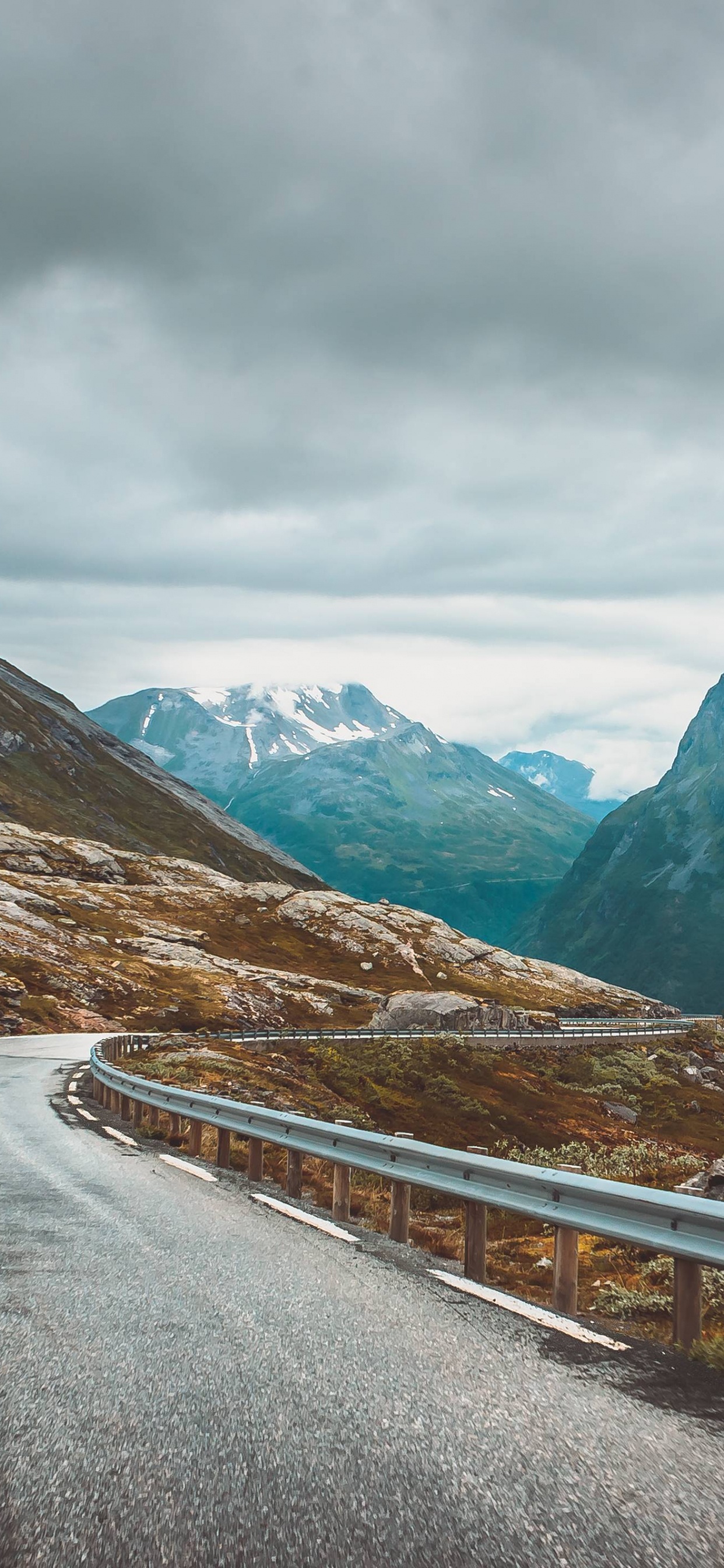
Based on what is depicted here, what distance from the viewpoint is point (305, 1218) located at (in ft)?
36.0

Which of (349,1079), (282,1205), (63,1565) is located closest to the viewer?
(63,1565)

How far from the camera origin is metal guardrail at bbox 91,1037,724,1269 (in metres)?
6.69

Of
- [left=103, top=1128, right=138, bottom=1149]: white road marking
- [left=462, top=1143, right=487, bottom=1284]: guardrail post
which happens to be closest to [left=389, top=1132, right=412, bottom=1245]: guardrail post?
[left=462, top=1143, right=487, bottom=1284]: guardrail post

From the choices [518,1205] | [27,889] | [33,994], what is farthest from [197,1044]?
[27,889]

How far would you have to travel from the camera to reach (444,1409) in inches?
208

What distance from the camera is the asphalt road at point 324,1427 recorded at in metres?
3.95

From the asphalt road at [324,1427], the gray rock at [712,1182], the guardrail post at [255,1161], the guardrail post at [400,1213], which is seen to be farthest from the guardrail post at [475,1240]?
the gray rock at [712,1182]

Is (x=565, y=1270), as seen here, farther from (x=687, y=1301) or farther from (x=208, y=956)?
(x=208, y=956)

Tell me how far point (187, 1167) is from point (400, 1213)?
549 cm

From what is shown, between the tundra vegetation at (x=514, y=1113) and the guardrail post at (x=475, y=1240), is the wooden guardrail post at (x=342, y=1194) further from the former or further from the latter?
the guardrail post at (x=475, y=1240)

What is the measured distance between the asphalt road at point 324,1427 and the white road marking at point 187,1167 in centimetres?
529

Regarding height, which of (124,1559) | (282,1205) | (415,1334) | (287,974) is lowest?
(287,974)

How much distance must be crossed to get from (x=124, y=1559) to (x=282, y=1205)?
8236mm

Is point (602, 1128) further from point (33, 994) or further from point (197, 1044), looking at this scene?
point (33, 994)
